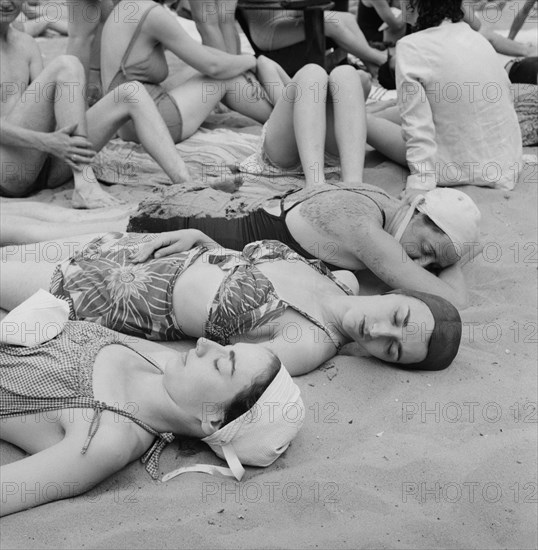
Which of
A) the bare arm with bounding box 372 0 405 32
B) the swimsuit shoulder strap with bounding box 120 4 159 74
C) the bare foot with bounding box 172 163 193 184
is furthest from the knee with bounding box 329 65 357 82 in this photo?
the bare arm with bounding box 372 0 405 32

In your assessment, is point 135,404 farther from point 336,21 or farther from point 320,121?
point 336,21

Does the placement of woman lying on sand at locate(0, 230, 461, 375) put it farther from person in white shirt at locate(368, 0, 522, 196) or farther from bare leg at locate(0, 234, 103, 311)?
person in white shirt at locate(368, 0, 522, 196)

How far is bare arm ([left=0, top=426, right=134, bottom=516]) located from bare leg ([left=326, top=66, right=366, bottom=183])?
214 cm

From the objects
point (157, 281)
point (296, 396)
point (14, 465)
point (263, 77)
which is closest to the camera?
point (14, 465)

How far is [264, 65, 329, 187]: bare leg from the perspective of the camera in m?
3.74

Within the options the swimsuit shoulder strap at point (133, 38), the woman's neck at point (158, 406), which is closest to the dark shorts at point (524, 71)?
the swimsuit shoulder strap at point (133, 38)

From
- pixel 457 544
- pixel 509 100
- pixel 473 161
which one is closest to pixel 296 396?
pixel 457 544

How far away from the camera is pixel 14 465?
189cm

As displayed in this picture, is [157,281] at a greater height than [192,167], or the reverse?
[157,281]

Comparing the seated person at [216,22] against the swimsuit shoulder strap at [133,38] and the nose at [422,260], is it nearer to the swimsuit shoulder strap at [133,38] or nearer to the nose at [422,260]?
the swimsuit shoulder strap at [133,38]

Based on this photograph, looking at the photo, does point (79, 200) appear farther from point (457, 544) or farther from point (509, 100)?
point (457, 544)

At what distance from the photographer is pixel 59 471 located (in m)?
1.91

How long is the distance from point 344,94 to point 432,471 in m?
2.19

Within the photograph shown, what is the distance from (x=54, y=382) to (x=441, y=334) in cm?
119
